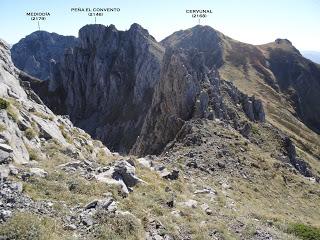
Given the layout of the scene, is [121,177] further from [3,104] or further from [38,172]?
[3,104]

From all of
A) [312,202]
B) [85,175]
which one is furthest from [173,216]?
→ [312,202]

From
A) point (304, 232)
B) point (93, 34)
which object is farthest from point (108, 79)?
point (304, 232)

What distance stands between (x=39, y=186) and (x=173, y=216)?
625cm

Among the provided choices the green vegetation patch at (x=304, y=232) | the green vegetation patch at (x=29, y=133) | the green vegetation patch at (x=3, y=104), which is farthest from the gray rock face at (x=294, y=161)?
the green vegetation patch at (x=3, y=104)

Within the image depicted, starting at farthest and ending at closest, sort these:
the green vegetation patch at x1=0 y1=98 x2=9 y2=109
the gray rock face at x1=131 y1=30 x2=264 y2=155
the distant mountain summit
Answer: the distant mountain summit → the gray rock face at x1=131 y1=30 x2=264 y2=155 → the green vegetation patch at x1=0 y1=98 x2=9 y2=109

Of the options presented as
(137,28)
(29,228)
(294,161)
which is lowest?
(294,161)

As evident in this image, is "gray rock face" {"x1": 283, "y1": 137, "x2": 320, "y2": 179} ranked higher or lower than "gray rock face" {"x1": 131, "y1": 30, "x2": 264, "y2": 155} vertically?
lower

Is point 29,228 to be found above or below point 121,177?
above

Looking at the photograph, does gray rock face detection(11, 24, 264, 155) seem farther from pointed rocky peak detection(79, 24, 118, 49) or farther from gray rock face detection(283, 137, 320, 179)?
gray rock face detection(283, 137, 320, 179)

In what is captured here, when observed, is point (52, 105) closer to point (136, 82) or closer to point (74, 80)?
point (74, 80)

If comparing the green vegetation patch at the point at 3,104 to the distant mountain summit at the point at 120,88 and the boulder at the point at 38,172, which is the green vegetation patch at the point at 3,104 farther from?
the distant mountain summit at the point at 120,88

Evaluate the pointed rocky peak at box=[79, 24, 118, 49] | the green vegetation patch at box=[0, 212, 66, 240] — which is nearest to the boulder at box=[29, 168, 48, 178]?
the green vegetation patch at box=[0, 212, 66, 240]

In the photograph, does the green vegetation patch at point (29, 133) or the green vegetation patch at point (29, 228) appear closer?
the green vegetation patch at point (29, 228)

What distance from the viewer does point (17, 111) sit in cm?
2562
